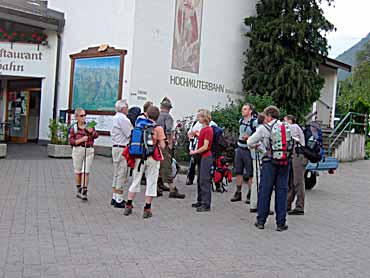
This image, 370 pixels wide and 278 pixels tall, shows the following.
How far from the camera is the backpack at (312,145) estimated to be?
29.0 feet

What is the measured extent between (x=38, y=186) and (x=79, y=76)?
8033mm

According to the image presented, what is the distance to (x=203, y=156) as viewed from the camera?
8648 millimetres

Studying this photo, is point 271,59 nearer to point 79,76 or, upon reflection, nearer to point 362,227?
point 79,76

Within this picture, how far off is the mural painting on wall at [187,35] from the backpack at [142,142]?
10136 mm

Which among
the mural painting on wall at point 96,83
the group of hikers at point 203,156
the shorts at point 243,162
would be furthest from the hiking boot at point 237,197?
the mural painting on wall at point 96,83

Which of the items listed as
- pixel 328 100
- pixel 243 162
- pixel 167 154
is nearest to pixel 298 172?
pixel 243 162

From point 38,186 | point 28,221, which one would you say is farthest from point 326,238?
point 38,186

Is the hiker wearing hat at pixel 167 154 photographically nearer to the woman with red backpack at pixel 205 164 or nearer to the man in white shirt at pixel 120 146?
the woman with red backpack at pixel 205 164

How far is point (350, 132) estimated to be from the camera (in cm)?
2194

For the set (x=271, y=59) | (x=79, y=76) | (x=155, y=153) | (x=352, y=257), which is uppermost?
(x=271, y=59)

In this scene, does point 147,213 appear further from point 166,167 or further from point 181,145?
point 181,145

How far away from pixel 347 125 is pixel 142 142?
54.8ft

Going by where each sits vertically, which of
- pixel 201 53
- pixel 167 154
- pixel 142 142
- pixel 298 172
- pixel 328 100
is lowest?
pixel 298 172

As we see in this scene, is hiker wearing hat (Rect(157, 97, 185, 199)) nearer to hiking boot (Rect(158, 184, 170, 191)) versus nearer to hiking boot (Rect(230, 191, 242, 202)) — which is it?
hiking boot (Rect(158, 184, 170, 191))
